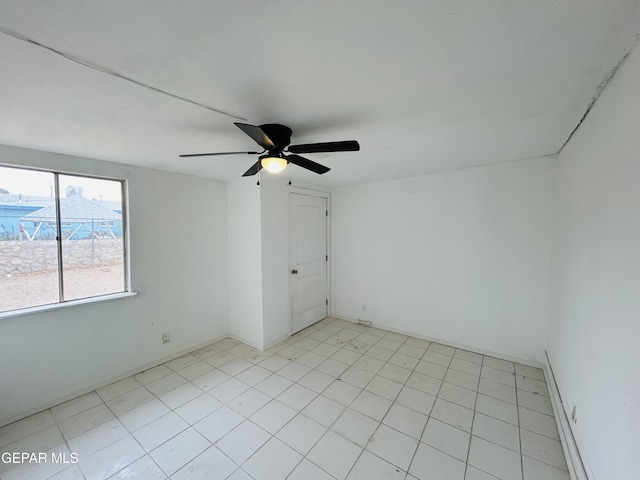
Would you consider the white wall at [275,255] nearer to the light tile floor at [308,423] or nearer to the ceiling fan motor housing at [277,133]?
the light tile floor at [308,423]

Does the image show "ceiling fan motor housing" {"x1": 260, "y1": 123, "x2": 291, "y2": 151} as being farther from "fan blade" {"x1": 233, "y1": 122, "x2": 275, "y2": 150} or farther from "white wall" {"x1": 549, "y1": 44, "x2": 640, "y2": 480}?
"white wall" {"x1": 549, "y1": 44, "x2": 640, "y2": 480}

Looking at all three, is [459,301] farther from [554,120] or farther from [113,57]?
[113,57]

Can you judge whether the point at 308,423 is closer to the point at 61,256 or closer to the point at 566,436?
the point at 566,436

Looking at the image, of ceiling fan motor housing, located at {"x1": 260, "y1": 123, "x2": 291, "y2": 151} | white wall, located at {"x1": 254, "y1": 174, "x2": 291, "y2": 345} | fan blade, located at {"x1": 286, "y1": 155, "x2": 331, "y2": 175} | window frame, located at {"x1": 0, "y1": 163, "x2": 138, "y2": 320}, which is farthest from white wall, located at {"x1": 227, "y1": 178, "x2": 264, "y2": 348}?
ceiling fan motor housing, located at {"x1": 260, "y1": 123, "x2": 291, "y2": 151}

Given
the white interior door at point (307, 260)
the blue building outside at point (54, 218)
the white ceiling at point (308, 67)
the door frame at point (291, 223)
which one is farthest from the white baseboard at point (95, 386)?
the white ceiling at point (308, 67)

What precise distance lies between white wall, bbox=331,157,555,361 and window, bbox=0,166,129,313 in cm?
303

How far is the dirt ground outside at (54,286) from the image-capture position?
2.16 meters

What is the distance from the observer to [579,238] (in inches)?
71.4

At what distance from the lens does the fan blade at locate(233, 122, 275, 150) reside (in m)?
1.36

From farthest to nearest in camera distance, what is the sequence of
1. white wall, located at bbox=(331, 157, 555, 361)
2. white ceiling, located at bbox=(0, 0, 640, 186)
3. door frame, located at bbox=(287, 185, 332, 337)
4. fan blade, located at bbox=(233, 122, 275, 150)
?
door frame, located at bbox=(287, 185, 332, 337) < white wall, located at bbox=(331, 157, 555, 361) < fan blade, located at bbox=(233, 122, 275, 150) < white ceiling, located at bbox=(0, 0, 640, 186)

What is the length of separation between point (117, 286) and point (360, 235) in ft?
10.5

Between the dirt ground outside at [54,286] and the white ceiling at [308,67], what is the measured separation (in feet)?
3.88

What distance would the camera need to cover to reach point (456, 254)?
326 centimetres

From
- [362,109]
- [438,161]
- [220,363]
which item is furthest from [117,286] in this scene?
[438,161]
